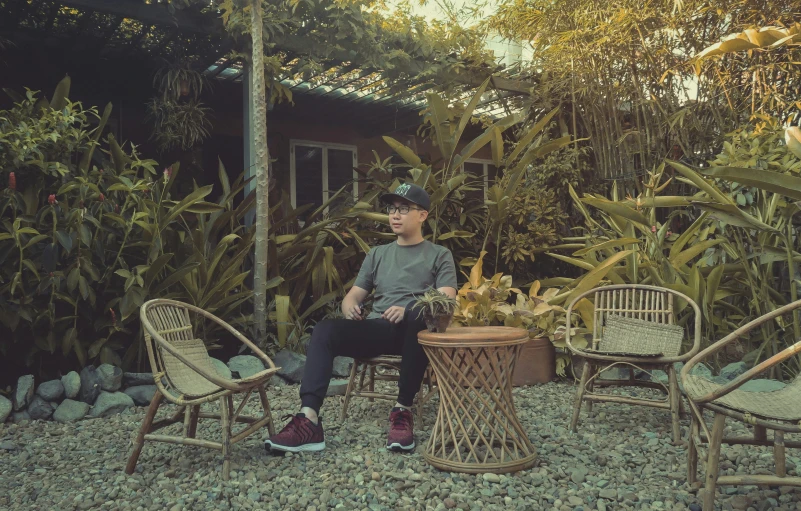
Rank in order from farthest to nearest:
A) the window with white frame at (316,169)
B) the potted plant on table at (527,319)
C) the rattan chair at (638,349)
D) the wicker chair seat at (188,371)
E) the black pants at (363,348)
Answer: the window with white frame at (316,169), the potted plant on table at (527,319), the rattan chair at (638,349), the black pants at (363,348), the wicker chair seat at (188,371)

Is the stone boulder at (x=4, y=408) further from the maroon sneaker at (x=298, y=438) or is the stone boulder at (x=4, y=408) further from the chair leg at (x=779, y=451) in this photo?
the chair leg at (x=779, y=451)

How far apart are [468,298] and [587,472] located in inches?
70.7

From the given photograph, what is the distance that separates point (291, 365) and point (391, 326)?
1.30 meters

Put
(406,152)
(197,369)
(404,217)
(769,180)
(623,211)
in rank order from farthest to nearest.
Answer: (406,152) < (623,211) < (404,217) < (769,180) < (197,369)

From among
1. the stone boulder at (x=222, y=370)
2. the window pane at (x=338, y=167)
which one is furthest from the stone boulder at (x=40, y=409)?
the window pane at (x=338, y=167)

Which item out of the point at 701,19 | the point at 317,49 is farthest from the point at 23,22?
the point at 701,19

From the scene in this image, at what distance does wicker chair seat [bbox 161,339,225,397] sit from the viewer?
2471 mm

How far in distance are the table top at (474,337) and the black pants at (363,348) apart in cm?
31

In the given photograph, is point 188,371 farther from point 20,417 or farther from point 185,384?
point 20,417

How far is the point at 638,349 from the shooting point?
10.6ft

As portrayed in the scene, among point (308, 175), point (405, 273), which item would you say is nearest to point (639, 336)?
point (405, 273)

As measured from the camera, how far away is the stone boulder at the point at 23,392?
11.0 ft

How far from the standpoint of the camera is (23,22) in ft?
16.6

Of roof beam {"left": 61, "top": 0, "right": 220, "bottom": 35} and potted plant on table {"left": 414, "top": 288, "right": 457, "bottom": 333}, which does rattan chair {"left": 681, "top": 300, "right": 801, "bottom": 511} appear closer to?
potted plant on table {"left": 414, "top": 288, "right": 457, "bottom": 333}
